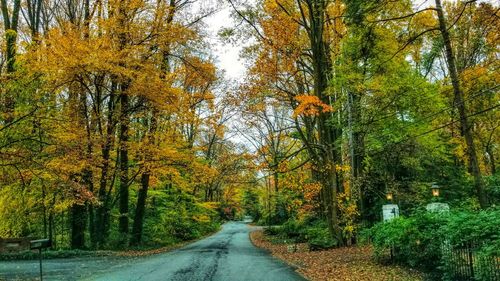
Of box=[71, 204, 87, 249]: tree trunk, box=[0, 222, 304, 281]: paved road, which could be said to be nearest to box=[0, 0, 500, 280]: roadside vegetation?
box=[71, 204, 87, 249]: tree trunk

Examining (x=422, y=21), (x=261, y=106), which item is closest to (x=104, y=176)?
(x=261, y=106)

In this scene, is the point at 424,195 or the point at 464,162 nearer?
the point at 424,195

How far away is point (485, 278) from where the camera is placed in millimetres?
7387

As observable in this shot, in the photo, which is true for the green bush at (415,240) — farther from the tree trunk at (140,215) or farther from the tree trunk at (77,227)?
the tree trunk at (140,215)

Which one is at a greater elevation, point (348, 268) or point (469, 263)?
point (469, 263)

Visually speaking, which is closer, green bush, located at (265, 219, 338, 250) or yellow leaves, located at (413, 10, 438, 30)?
green bush, located at (265, 219, 338, 250)

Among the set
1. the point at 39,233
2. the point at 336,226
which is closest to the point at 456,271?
the point at 336,226

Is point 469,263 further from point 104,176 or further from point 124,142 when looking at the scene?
point 104,176

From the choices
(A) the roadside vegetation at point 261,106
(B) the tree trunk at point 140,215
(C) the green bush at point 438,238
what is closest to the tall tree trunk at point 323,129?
(A) the roadside vegetation at point 261,106

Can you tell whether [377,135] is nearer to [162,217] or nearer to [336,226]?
[336,226]

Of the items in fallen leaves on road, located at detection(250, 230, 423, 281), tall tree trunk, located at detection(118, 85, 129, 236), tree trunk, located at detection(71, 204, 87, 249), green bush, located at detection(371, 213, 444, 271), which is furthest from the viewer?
tall tree trunk, located at detection(118, 85, 129, 236)

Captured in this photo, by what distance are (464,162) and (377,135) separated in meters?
14.1

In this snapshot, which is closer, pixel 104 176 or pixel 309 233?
pixel 104 176

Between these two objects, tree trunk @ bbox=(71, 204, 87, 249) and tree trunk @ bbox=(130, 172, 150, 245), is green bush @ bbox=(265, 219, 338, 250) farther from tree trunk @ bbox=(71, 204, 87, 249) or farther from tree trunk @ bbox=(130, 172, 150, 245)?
tree trunk @ bbox=(71, 204, 87, 249)
